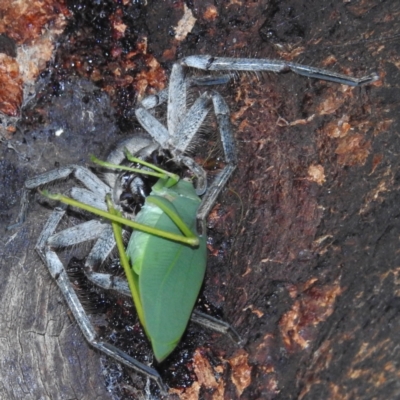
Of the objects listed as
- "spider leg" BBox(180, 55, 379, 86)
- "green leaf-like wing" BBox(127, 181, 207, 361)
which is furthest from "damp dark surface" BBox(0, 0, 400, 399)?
"green leaf-like wing" BBox(127, 181, 207, 361)

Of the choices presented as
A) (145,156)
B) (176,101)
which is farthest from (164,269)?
(176,101)

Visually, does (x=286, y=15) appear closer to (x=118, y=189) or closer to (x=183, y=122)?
(x=183, y=122)

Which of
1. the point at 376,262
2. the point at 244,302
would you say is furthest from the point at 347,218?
the point at 244,302

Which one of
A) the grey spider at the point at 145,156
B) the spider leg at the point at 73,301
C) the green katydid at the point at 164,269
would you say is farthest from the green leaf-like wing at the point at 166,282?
the spider leg at the point at 73,301

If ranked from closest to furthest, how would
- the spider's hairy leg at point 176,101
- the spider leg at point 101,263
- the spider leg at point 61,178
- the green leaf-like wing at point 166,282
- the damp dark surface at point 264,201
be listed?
the damp dark surface at point 264,201
the green leaf-like wing at point 166,282
the spider leg at point 101,263
the spider leg at point 61,178
the spider's hairy leg at point 176,101

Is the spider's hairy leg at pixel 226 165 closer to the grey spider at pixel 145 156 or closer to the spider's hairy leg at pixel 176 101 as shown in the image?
the grey spider at pixel 145 156

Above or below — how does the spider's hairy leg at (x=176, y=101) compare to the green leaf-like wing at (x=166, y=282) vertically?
above

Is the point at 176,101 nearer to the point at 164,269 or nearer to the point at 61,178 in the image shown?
the point at 61,178
